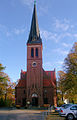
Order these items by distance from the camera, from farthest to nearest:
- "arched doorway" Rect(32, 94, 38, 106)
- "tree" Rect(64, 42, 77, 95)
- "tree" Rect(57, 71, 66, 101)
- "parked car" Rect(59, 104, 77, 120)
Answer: "arched doorway" Rect(32, 94, 38, 106) → "tree" Rect(57, 71, 66, 101) → "tree" Rect(64, 42, 77, 95) → "parked car" Rect(59, 104, 77, 120)

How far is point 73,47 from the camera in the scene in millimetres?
30609

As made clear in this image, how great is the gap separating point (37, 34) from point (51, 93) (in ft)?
61.2

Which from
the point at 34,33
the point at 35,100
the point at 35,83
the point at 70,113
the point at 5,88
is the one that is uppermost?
the point at 34,33

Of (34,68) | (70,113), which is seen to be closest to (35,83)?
(34,68)

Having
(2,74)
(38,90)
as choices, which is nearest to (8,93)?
(2,74)

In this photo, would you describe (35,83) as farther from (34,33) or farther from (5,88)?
(34,33)

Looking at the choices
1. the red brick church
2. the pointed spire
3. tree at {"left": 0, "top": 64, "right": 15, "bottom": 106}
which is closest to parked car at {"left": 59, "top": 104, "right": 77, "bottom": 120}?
the red brick church

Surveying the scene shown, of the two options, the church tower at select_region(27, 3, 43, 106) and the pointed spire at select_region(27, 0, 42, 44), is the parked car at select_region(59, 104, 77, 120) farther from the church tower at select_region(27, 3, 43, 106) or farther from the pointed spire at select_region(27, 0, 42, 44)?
the pointed spire at select_region(27, 0, 42, 44)

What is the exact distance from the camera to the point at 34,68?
143 feet

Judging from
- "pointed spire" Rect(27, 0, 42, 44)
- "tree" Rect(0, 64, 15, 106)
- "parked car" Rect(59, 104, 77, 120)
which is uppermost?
"pointed spire" Rect(27, 0, 42, 44)

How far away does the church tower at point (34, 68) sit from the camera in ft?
135

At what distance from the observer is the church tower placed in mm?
41281

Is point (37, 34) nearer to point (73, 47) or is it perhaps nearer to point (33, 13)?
point (33, 13)

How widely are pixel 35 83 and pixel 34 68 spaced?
441cm
